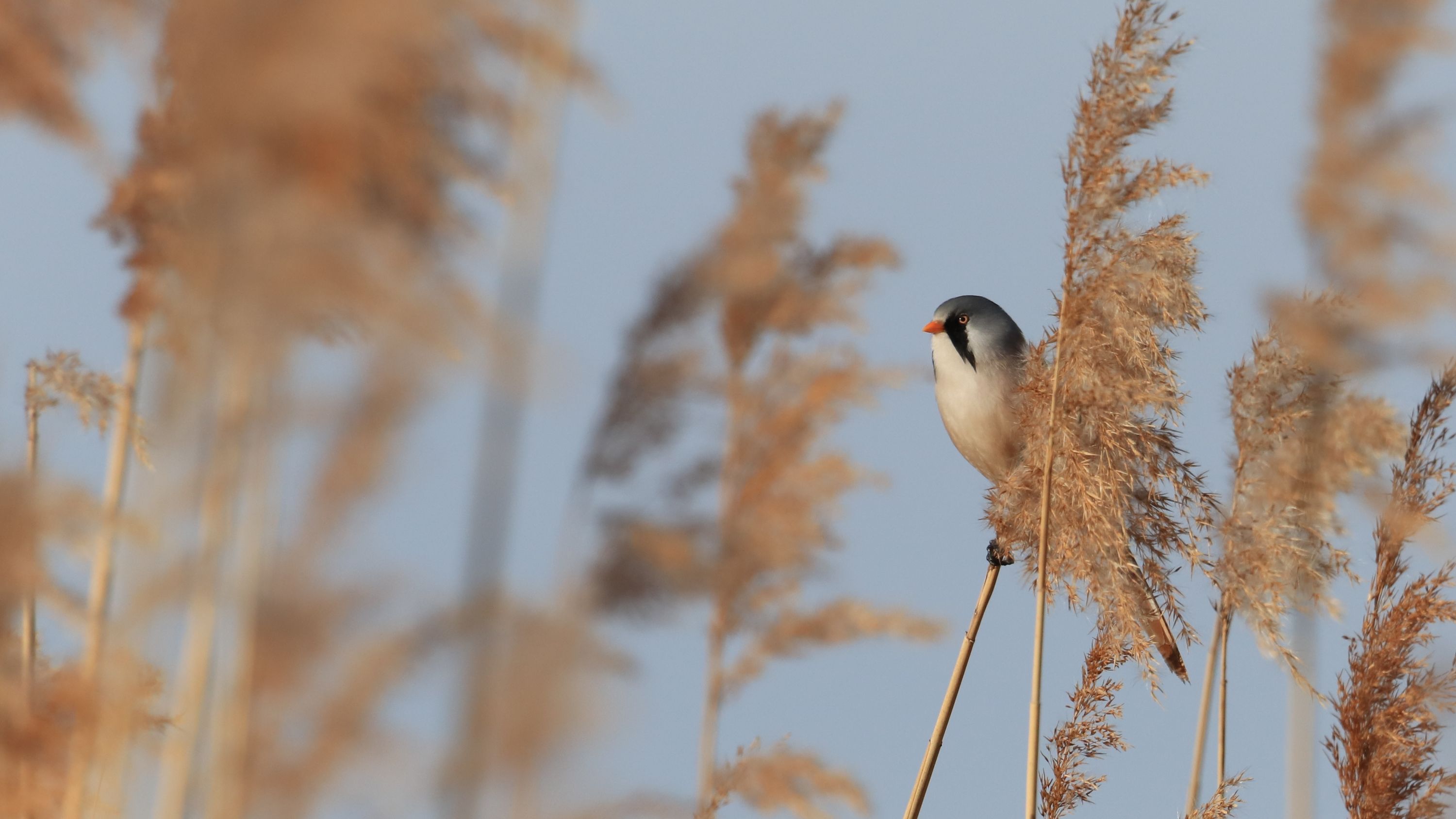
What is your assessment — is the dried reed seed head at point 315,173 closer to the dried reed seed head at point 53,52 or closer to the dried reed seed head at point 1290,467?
the dried reed seed head at point 53,52

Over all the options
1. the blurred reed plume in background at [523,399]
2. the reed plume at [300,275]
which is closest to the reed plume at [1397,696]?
the blurred reed plume in background at [523,399]

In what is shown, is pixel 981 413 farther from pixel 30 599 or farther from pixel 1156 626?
pixel 30 599

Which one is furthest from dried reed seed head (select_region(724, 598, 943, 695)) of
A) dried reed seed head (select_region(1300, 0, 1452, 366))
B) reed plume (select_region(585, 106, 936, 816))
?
dried reed seed head (select_region(1300, 0, 1452, 366))

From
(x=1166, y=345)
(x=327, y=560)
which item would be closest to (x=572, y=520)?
(x=327, y=560)

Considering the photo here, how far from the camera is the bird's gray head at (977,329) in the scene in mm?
3525

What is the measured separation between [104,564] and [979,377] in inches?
89.6

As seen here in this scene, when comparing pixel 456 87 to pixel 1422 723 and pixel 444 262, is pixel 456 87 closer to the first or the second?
pixel 444 262

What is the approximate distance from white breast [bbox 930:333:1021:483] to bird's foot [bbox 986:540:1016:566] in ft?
1.66

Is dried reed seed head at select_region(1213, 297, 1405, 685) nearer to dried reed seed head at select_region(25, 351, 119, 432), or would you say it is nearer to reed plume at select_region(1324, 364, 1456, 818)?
reed plume at select_region(1324, 364, 1456, 818)

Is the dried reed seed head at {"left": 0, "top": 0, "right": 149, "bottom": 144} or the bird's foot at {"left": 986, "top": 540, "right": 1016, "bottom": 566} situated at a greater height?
the dried reed seed head at {"left": 0, "top": 0, "right": 149, "bottom": 144}

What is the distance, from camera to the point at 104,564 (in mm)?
1746

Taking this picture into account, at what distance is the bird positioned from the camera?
335 centimetres

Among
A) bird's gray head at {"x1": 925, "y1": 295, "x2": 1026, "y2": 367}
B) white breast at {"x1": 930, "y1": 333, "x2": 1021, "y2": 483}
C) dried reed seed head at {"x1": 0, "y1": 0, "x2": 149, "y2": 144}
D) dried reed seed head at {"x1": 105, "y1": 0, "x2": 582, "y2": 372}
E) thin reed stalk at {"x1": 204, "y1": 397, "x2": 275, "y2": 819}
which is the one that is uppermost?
bird's gray head at {"x1": 925, "y1": 295, "x2": 1026, "y2": 367}

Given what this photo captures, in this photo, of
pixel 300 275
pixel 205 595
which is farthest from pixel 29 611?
pixel 300 275
